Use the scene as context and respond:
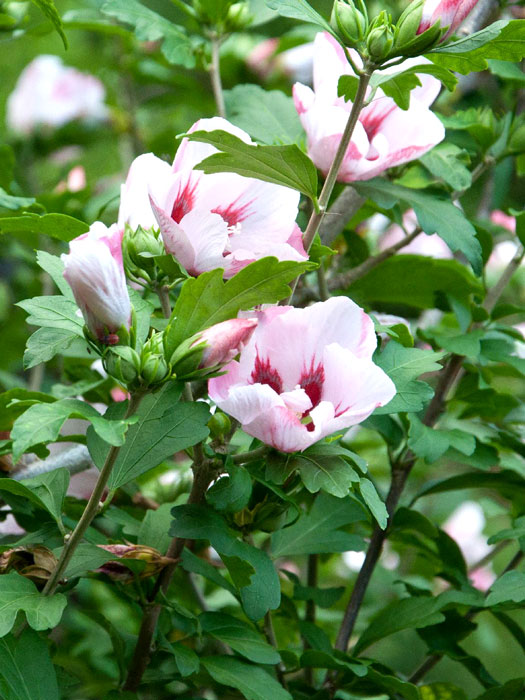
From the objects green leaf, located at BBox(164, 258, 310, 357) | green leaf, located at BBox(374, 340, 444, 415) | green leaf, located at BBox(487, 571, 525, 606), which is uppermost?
green leaf, located at BBox(164, 258, 310, 357)

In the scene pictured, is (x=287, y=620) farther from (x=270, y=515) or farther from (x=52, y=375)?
(x=52, y=375)

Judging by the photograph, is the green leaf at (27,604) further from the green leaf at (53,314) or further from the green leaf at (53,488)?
the green leaf at (53,314)

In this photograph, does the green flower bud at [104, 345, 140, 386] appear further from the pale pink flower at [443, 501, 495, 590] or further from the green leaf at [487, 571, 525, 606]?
the pale pink flower at [443, 501, 495, 590]

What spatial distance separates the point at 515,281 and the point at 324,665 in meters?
0.71

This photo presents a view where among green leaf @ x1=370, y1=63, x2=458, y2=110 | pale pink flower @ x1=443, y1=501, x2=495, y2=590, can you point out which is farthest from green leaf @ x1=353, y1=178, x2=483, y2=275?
pale pink flower @ x1=443, y1=501, x2=495, y2=590

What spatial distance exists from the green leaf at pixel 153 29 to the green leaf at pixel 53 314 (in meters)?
0.41

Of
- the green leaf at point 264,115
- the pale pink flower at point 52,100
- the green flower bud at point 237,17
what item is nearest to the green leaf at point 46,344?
the green leaf at point 264,115

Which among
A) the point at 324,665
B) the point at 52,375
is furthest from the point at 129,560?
the point at 52,375

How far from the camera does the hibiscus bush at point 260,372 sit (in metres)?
0.54

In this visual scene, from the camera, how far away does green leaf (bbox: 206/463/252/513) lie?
0.58 meters

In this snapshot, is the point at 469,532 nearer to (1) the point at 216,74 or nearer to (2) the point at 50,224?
(1) the point at 216,74

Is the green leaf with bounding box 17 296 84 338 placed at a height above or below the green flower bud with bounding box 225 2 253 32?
below

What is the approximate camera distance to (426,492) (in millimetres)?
932

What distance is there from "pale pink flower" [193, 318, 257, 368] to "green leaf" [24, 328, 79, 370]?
0.10m
